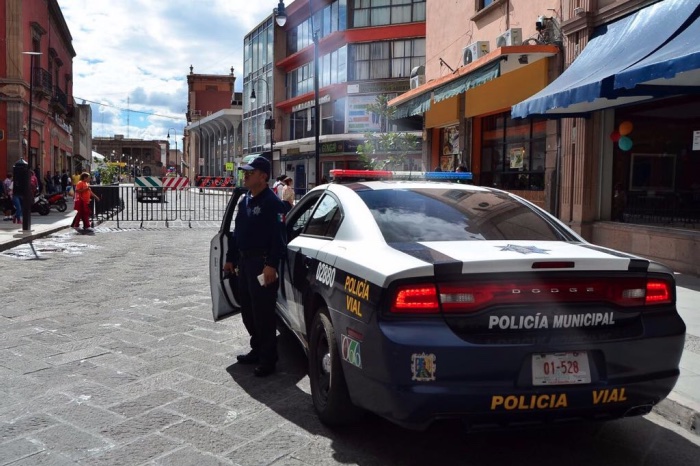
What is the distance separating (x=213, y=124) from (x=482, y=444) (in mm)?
77841

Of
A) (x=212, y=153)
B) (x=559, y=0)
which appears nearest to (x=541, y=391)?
(x=559, y=0)

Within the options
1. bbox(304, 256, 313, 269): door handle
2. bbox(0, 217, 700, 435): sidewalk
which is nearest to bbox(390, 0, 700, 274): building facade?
bbox(0, 217, 700, 435): sidewalk

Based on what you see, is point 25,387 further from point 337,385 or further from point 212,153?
point 212,153

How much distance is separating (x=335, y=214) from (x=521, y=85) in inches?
419

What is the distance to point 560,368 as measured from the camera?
3223mm

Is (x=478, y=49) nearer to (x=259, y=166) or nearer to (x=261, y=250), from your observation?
(x=259, y=166)

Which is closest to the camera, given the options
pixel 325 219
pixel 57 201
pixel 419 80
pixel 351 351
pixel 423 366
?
pixel 423 366

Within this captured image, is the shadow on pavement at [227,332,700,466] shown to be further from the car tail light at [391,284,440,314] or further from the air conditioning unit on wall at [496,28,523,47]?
the air conditioning unit on wall at [496,28,523,47]

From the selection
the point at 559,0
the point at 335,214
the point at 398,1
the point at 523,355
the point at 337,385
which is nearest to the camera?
the point at 523,355

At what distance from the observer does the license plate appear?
125 inches

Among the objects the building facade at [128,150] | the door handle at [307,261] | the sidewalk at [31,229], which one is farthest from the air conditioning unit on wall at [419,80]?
the building facade at [128,150]

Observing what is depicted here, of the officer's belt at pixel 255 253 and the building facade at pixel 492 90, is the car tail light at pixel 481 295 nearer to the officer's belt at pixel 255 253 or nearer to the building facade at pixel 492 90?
the officer's belt at pixel 255 253

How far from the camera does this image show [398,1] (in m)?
38.1

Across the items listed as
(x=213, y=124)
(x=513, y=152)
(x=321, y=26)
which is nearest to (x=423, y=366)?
(x=513, y=152)
